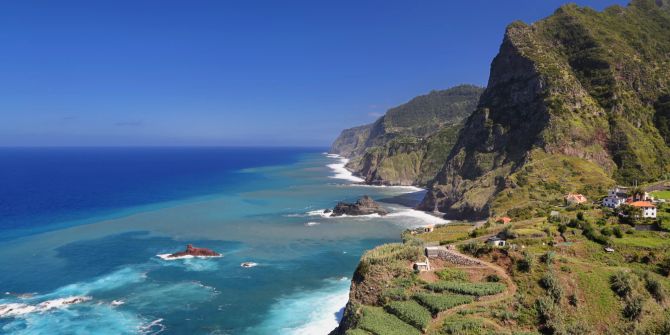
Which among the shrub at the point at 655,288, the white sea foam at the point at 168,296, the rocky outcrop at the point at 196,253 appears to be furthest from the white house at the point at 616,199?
the rocky outcrop at the point at 196,253

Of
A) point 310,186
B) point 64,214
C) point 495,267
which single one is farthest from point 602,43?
point 64,214

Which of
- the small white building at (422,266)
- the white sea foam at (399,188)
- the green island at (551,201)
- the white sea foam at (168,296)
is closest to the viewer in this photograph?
the green island at (551,201)

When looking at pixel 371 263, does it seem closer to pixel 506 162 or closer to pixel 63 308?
pixel 63 308

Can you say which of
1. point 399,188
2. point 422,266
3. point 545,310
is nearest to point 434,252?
point 422,266

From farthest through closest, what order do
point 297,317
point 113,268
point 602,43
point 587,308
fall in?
point 602,43 → point 113,268 → point 297,317 → point 587,308

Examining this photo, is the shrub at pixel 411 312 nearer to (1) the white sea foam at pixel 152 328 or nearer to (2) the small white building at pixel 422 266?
(2) the small white building at pixel 422 266

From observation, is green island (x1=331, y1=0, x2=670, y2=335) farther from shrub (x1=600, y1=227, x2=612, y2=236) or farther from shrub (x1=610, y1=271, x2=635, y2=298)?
shrub (x1=600, y1=227, x2=612, y2=236)
